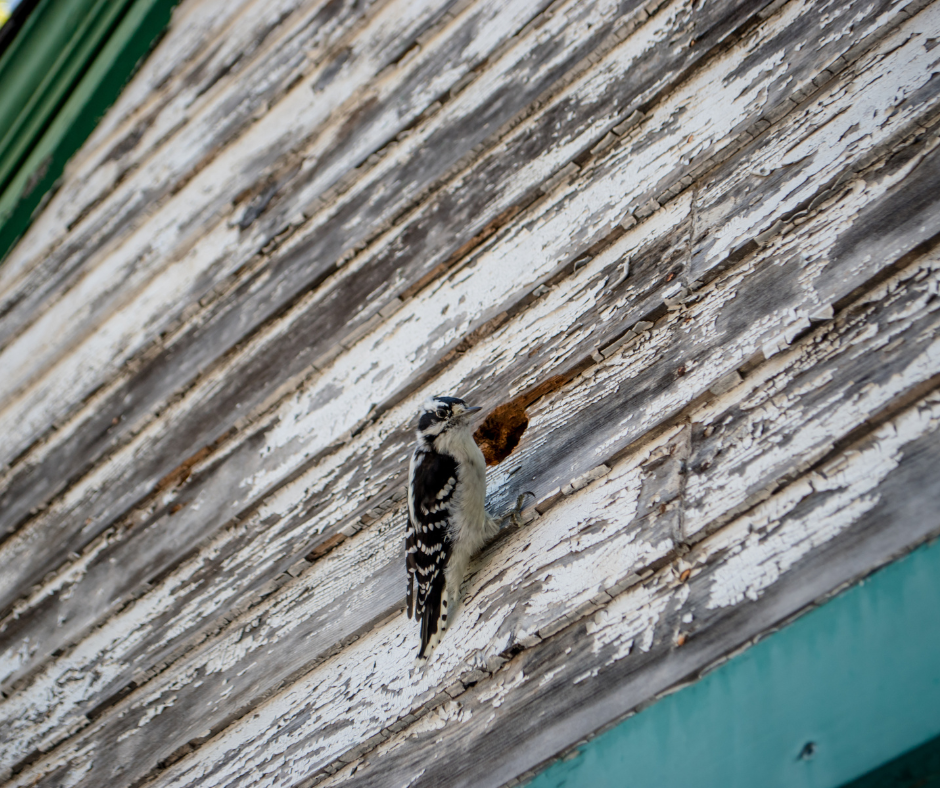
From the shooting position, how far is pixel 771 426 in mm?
1393

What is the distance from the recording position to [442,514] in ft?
6.47

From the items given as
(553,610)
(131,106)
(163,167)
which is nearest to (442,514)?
(553,610)

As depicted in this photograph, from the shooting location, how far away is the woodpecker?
5.87 ft

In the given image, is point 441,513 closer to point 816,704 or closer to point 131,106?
point 816,704

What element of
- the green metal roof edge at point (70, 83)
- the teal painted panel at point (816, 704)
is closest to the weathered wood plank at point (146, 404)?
the green metal roof edge at point (70, 83)

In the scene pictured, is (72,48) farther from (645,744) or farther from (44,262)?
(645,744)

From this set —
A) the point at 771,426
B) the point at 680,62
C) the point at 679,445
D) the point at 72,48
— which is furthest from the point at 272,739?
the point at 72,48

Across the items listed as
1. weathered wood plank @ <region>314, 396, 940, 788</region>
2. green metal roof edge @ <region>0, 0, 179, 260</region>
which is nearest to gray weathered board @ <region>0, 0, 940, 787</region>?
weathered wood plank @ <region>314, 396, 940, 788</region>

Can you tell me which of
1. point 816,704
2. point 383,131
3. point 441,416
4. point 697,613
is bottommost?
point 816,704

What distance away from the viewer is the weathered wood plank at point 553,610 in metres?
1.21

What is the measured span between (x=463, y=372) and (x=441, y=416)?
0.49ft

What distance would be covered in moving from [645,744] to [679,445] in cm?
56

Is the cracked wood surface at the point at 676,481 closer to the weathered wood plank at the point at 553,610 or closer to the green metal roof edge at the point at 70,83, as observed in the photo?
the weathered wood plank at the point at 553,610

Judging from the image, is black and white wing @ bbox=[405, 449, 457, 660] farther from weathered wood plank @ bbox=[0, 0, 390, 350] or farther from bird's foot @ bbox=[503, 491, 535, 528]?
weathered wood plank @ bbox=[0, 0, 390, 350]
